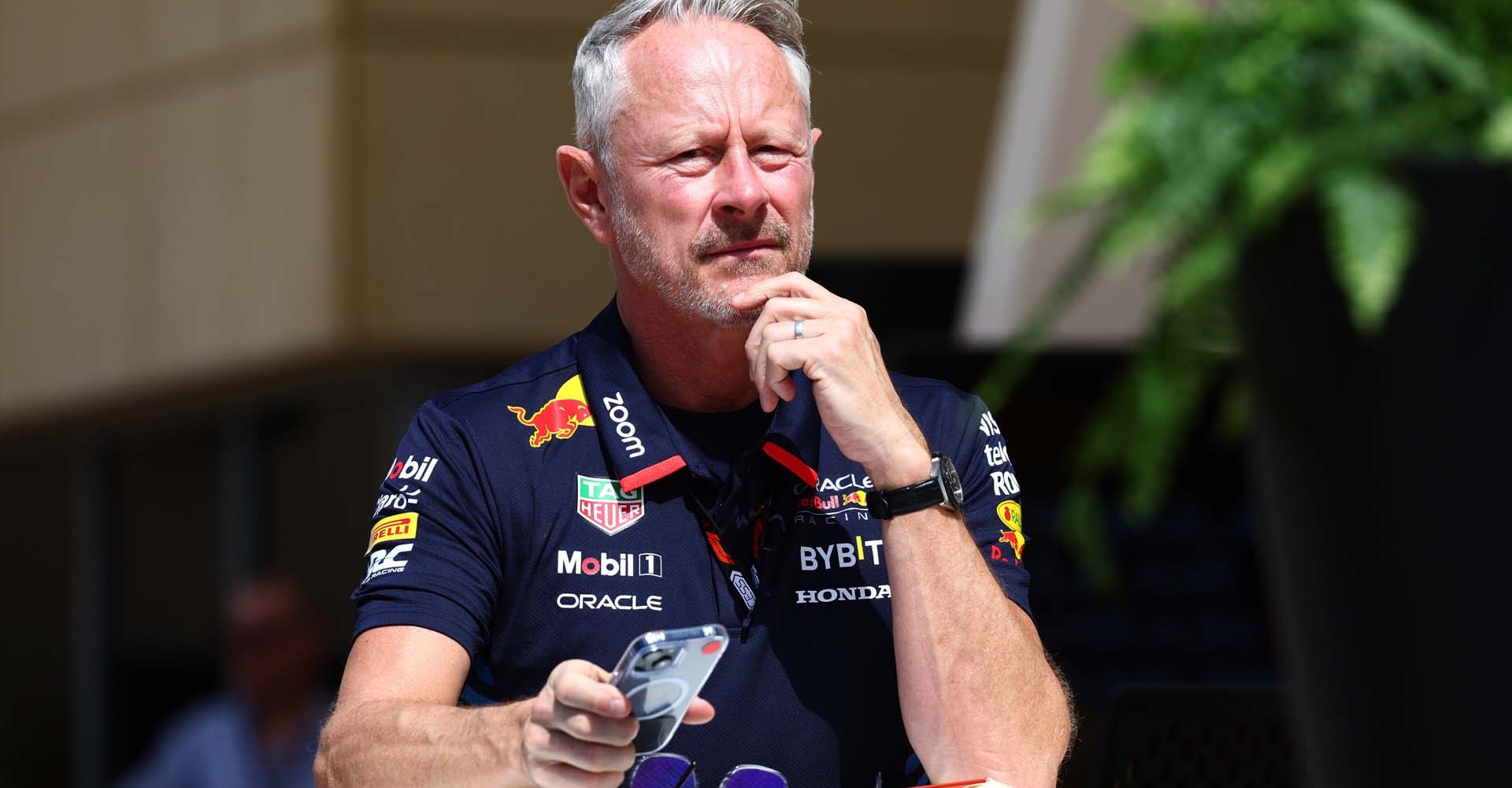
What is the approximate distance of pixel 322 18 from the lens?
7984mm

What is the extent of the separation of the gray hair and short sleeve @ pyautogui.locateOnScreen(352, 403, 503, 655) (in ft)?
1.58

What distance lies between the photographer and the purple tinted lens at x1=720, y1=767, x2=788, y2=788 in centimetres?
235

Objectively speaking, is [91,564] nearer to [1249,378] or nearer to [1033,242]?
[1033,242]

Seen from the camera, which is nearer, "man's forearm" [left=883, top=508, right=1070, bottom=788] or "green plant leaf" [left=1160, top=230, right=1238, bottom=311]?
"green plant leaf" [left=1160, top=230, right=1238, bottom=311]

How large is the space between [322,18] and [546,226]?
4.10 feet

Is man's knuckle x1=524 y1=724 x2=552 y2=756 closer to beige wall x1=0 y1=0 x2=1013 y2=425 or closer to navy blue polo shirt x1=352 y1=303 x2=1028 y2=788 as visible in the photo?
navy blue polo shirt x1=352 y1=303 x2=1028 y2=788

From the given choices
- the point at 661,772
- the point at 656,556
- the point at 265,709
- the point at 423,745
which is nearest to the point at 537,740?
the point at 423,745

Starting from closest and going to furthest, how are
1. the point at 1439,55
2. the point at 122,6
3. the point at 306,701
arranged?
the point at 1439,55 → the point at 306,701 → the point at 122,6

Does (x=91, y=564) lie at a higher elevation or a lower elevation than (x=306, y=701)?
lower

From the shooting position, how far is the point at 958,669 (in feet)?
7.46

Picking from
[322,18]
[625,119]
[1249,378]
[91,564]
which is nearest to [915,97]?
[322,18]

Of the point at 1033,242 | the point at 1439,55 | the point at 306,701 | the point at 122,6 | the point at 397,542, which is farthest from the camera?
the point at 122,6

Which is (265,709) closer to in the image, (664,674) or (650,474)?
(650,474)

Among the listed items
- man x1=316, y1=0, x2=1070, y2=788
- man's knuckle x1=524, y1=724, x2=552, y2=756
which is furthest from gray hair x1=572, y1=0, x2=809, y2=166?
man's knuckle x1=524, y1=724, x2=552, y2=756
